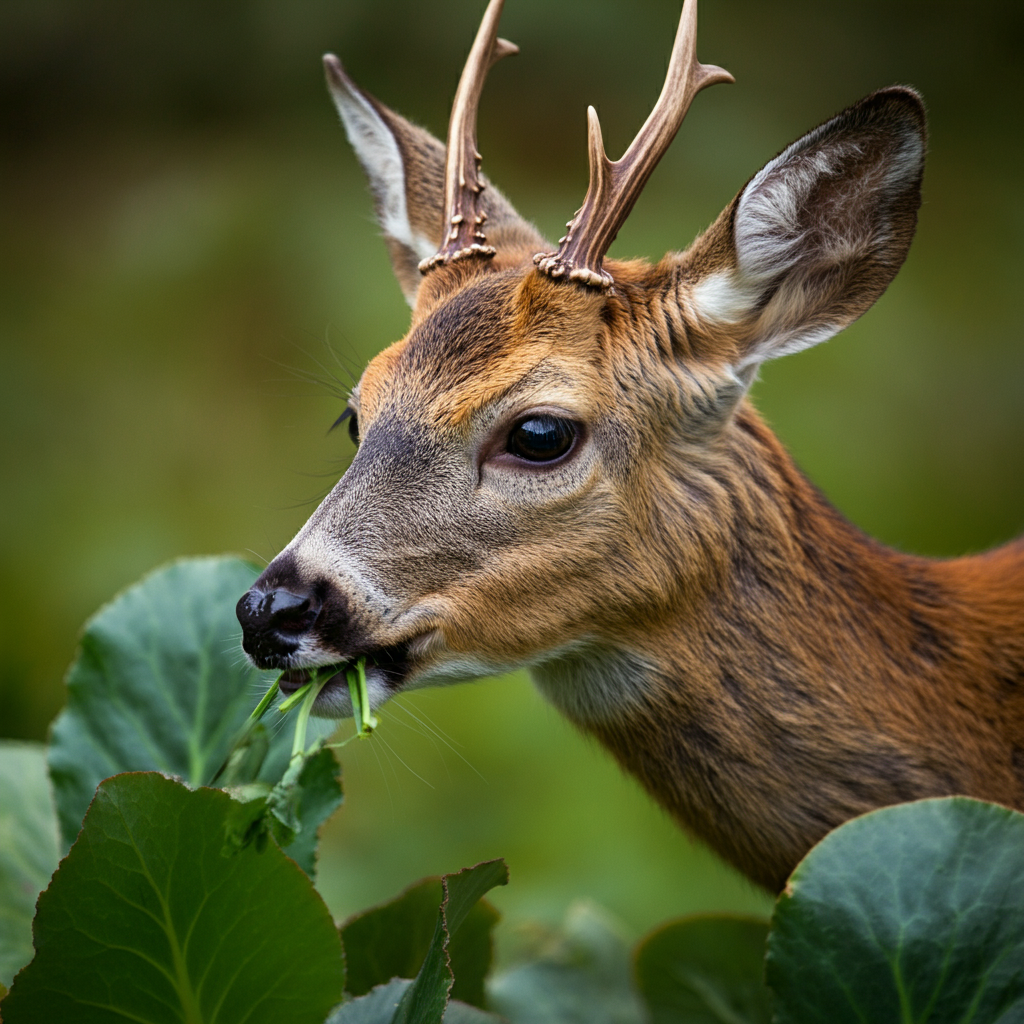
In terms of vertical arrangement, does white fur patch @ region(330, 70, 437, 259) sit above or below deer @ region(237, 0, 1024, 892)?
above

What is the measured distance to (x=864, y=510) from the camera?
5672 mm

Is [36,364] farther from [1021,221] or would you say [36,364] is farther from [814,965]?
[814,965]

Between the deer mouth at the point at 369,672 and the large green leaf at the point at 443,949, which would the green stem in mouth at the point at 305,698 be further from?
the large green leaf at the point at 443,949

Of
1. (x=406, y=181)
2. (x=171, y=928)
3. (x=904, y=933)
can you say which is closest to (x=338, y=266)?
(x=406, y=181)

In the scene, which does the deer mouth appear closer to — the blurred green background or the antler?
the antler

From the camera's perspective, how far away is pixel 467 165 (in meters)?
2.51

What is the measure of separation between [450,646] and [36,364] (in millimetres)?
5289

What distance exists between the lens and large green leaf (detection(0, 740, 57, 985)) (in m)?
1.87

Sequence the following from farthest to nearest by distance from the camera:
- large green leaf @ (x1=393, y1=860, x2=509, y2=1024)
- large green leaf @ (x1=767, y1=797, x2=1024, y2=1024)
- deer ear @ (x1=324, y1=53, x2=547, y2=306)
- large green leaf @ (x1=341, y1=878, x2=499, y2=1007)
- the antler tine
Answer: deer ear @ (x1=324, y1=53, x2=547, y2=306) < the antler tine < large green leaf @ (x1=341, y1=878, x2=499, y2=1007) < large green leaf @ (x1=767, y1=797, x2=1024, y2=1024) < large green leaf @ (x1=393, y1=860, x2=509, y2=1024)

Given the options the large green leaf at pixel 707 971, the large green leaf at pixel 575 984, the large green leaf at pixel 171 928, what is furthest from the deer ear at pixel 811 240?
the large green leaf at pixel 171 928

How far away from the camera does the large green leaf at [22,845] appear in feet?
6.13

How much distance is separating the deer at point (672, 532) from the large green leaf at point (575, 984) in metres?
0.34

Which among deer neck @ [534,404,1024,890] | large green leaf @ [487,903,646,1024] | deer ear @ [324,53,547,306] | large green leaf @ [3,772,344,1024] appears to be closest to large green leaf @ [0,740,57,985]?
large green leaf @ [3,772,344,1024]

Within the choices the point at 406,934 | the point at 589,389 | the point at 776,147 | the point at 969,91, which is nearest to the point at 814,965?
the point at 406,934
